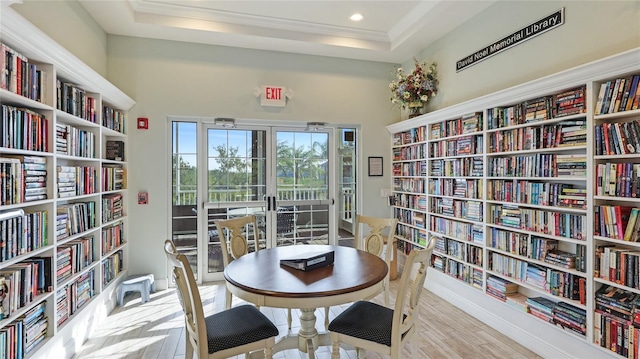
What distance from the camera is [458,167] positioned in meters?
3.44

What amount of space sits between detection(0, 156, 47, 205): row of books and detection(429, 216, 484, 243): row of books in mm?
3642

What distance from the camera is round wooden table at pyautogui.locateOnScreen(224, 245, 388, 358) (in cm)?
177

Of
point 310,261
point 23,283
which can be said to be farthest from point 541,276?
point 23,283

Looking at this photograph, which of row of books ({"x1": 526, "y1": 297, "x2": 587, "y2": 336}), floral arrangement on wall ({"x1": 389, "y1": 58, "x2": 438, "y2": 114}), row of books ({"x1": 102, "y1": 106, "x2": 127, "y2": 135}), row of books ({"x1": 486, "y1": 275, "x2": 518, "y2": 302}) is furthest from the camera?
floral arrangement on wall ({"x1": 389, "y1": 58, "x2": 438, "y2": 114})

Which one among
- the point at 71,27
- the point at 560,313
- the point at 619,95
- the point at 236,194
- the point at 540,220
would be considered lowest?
the point at 560,313

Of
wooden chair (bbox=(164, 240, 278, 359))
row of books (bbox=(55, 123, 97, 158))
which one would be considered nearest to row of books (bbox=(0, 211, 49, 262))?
row of books (bbox=(55, 123, 97, 158))

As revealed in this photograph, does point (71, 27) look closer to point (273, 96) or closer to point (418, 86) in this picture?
point (273, 96)

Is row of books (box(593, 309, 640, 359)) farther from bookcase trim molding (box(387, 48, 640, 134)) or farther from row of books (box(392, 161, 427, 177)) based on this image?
row of books (box(392, 161, 427, 177))

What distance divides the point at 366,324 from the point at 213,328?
3.02 ft

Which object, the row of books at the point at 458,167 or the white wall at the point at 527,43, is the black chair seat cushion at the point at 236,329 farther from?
the white wall at the point at 527,43

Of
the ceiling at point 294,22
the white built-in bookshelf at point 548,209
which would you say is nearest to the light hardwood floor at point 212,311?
the white built-in bookshelf at point 548,209

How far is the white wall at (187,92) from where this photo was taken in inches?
150

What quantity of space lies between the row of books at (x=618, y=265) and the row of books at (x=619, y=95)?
903mm

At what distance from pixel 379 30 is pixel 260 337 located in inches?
148
